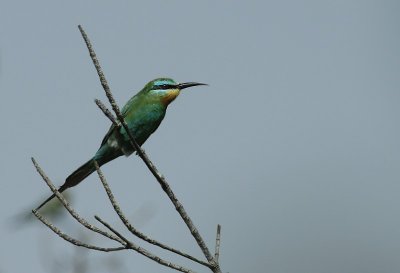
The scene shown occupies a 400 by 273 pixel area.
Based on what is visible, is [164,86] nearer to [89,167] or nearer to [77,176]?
[89,167]

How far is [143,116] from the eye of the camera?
4500 mm

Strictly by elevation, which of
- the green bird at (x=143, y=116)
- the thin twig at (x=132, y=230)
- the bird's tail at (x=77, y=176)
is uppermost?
the green bird at (x=143, y=116)

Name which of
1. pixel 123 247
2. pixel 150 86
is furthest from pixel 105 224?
pixel 150 86

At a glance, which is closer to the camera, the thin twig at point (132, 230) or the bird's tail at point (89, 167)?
the thin twig at point (132, 230)

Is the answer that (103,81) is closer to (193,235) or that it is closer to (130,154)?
(193,235)

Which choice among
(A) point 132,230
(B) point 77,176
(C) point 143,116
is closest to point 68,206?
(A) point 132,230

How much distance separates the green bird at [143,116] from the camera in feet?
14.2

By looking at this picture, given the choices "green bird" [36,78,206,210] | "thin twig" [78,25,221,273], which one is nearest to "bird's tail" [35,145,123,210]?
"green bird" [36,78,206,210]

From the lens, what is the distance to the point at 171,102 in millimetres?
4613

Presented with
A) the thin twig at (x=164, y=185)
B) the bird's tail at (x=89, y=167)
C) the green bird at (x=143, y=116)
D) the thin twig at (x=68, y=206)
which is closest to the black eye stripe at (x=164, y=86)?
the green bird at (x=143, y=116)

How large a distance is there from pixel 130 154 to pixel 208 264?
2.39 meters

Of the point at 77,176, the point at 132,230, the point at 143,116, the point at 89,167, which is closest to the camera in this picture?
the point at 132,230

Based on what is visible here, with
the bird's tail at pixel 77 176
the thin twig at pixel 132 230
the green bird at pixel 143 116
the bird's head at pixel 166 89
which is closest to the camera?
the thin twig at pixel 132 230

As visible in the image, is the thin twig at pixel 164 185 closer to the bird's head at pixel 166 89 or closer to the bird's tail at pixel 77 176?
the bird's tail at pixel 77 176
